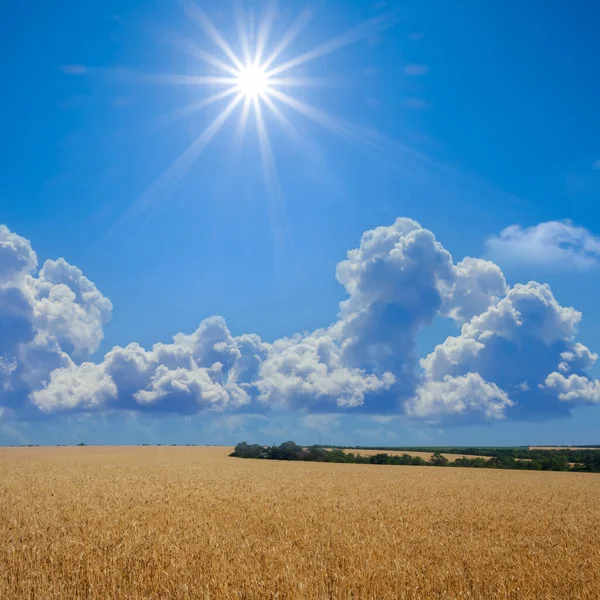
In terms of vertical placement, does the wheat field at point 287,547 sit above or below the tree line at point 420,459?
above

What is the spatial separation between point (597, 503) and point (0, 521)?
24139 mm

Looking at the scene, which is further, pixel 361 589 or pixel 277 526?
pixel 277 526

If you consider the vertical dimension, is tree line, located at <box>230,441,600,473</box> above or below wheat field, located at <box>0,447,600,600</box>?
below

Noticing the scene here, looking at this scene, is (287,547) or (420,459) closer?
(287,547)

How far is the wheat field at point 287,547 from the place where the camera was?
9047 millimetres

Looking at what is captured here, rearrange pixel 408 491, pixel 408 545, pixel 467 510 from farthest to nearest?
pixel 408 491
pixel 467 510
pixel 408 545

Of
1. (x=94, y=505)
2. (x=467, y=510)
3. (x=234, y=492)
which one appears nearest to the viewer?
(x=94, y=505)

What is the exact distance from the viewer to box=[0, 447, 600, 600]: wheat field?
9.05 metres

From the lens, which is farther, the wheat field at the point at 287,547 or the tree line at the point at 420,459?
the tree line at the point at 420,459

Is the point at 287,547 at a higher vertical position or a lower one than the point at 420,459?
higher

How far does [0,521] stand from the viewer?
14.8 metres

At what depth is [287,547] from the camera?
11453 millimetres

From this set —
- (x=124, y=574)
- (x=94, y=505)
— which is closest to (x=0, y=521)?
(x=94, y=505)

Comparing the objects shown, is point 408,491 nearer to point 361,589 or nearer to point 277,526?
point 277,526
